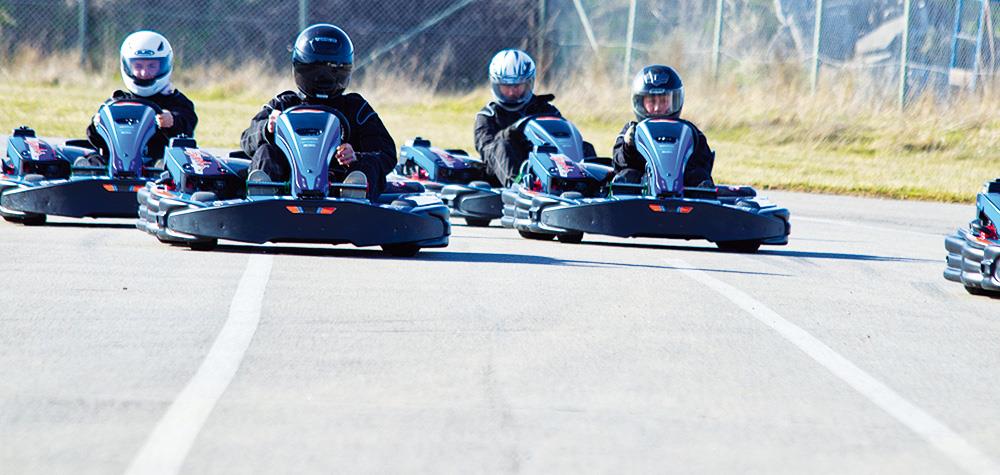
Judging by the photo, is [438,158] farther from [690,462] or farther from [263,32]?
[263,32]

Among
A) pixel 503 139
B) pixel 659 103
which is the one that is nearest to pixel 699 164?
pixel 659 103

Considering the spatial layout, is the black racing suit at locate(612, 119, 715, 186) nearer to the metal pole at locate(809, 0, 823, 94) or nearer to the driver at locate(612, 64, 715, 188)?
the driver at locate(612, 64, 715, 188)

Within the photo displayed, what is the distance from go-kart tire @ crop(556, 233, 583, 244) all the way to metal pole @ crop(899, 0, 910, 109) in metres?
16.3

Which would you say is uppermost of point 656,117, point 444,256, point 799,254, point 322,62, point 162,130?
point 322,62

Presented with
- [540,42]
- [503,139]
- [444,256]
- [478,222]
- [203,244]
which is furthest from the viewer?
[540,42]

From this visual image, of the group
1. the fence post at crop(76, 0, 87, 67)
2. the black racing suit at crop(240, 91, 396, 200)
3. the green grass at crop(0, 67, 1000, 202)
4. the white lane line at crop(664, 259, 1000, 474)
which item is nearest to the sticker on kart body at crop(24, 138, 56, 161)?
the black racing suit at crop(240, 91, 396, 200)

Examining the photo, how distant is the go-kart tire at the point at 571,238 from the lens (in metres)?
13.5

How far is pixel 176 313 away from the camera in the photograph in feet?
26.7

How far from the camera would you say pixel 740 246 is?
13477mm

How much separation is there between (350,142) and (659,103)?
3234 millimetres

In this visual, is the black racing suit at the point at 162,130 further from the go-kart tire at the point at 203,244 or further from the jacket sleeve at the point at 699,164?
the jacket sleeve at the point at 699,164

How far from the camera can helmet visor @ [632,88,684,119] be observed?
14.4m

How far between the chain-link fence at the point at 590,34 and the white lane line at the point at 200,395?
22.2 meters

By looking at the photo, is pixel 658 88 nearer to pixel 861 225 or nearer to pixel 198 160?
pixel 861 225
